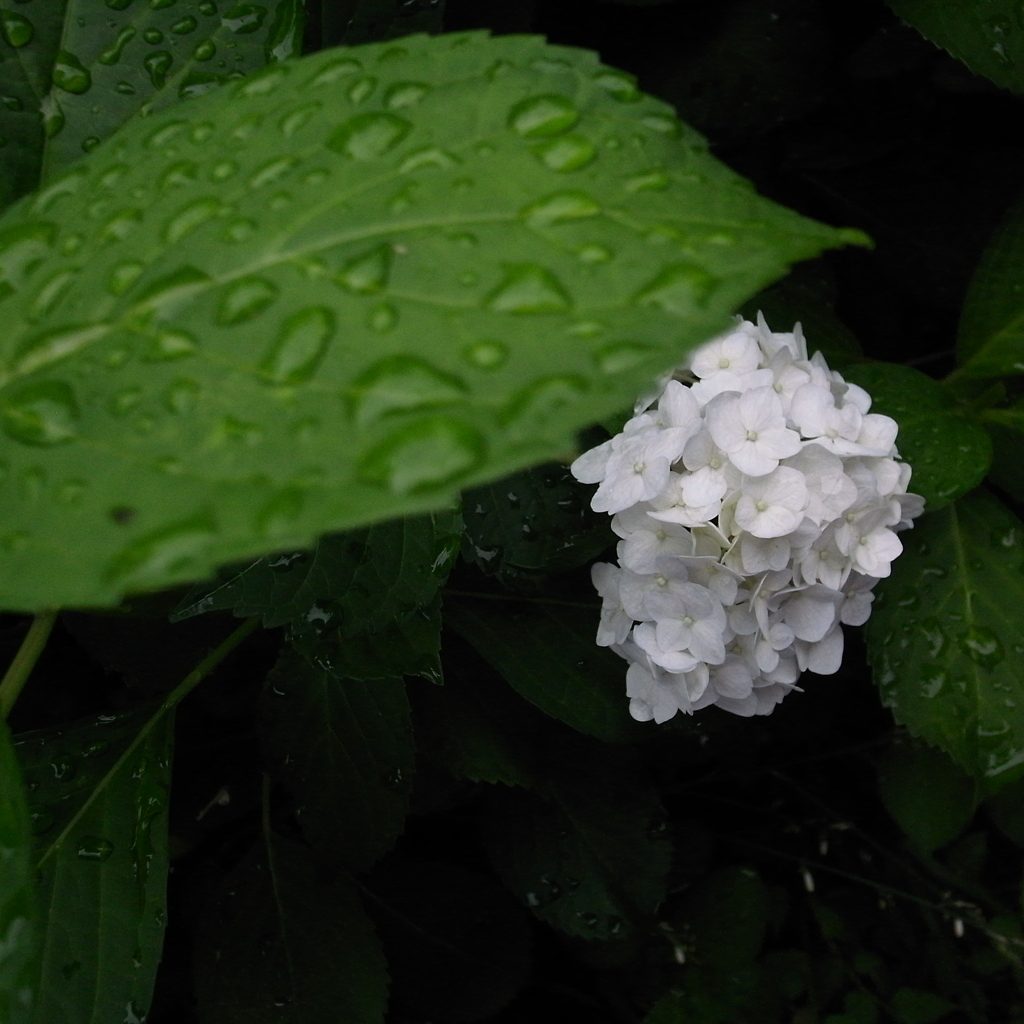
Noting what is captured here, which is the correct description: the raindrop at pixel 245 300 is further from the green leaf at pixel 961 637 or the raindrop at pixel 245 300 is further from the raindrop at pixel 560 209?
the green leaf at pixel 961 637

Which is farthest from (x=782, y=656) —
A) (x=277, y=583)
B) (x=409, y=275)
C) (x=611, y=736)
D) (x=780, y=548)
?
(x=409, y=275)

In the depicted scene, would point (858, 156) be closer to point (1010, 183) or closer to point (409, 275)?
point (1010, 183)

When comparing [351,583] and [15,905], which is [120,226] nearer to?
[15,905]

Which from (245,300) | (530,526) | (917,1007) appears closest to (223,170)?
(245,300)

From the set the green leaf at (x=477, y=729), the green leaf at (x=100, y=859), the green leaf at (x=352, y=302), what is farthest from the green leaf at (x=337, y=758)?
the green leaf at (x=352, y=302)

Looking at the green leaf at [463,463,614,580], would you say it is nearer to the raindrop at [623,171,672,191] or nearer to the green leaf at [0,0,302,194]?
the green leaf at [0,0,302,194]
